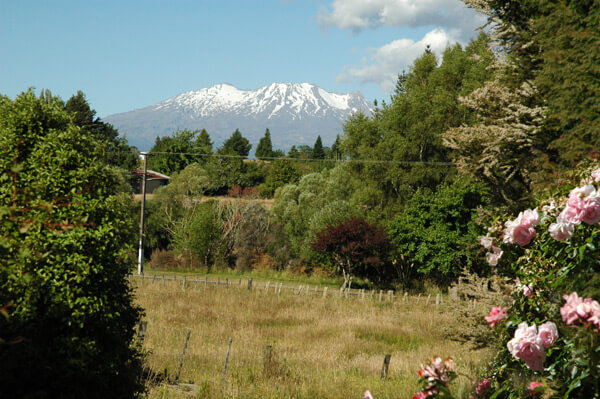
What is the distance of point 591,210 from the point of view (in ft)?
11.4

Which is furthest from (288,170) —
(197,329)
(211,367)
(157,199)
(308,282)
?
(211,367)

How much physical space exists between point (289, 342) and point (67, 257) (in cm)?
1065

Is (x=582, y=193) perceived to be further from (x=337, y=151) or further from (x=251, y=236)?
(x=337, y=151)

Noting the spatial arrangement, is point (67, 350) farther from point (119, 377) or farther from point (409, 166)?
point (409, 166)

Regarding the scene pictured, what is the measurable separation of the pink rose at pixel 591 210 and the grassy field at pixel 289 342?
2.94m

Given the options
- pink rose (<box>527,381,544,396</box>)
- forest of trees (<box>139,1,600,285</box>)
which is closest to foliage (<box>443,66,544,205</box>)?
forest of trees (<box>139,1,600,285</box>)

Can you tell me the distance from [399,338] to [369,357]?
344 cm

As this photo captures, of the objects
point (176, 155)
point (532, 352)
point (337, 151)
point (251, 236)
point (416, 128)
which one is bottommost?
point (251, 236)

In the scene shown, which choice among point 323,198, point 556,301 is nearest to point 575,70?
point 556,301

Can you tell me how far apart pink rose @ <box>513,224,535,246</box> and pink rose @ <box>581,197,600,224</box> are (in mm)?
665

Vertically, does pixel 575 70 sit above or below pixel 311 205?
→ above

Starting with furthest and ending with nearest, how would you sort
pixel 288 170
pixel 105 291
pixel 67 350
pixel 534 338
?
pixel 288 170
pixel 105 291
pixel 67 350
pixel 534 338

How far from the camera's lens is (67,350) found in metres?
4.83

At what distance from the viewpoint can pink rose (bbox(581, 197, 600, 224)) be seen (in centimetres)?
346
